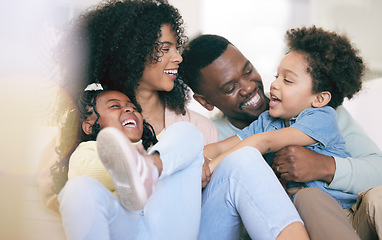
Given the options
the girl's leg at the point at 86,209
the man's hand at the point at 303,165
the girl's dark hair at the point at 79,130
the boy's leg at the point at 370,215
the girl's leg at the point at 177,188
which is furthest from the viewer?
the girl's dark hair at the point at 79,130

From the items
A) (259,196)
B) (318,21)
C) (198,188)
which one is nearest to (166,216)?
(198,188)

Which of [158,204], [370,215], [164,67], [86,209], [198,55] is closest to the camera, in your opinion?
[86,209]

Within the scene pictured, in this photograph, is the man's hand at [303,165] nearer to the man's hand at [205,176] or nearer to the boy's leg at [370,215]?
the boy's leg at [370,215]

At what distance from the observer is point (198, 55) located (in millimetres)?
1704

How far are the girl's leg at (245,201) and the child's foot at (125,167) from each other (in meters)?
0.29

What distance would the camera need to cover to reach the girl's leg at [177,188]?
91 cm

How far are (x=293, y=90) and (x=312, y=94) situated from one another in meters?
0.07

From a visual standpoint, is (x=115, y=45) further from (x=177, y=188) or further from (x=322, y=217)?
(x=322, y=217)

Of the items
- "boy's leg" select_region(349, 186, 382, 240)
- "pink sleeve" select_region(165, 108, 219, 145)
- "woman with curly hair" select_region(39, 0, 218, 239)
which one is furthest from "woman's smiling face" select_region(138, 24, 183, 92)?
"boy's leg" select_region(349, 186, 382, 240)

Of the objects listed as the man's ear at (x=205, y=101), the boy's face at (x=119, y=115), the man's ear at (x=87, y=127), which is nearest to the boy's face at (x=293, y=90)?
the man's ear at (x=205, y=101)

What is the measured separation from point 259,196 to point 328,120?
50cm

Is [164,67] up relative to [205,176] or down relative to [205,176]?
up

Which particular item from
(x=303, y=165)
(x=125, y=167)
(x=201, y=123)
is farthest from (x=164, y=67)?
(x=125, y=167)

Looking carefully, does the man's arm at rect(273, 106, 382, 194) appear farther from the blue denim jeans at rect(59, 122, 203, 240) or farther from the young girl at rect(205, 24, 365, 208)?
the blue denim jeans at rect(59, 122, 203, 240)
